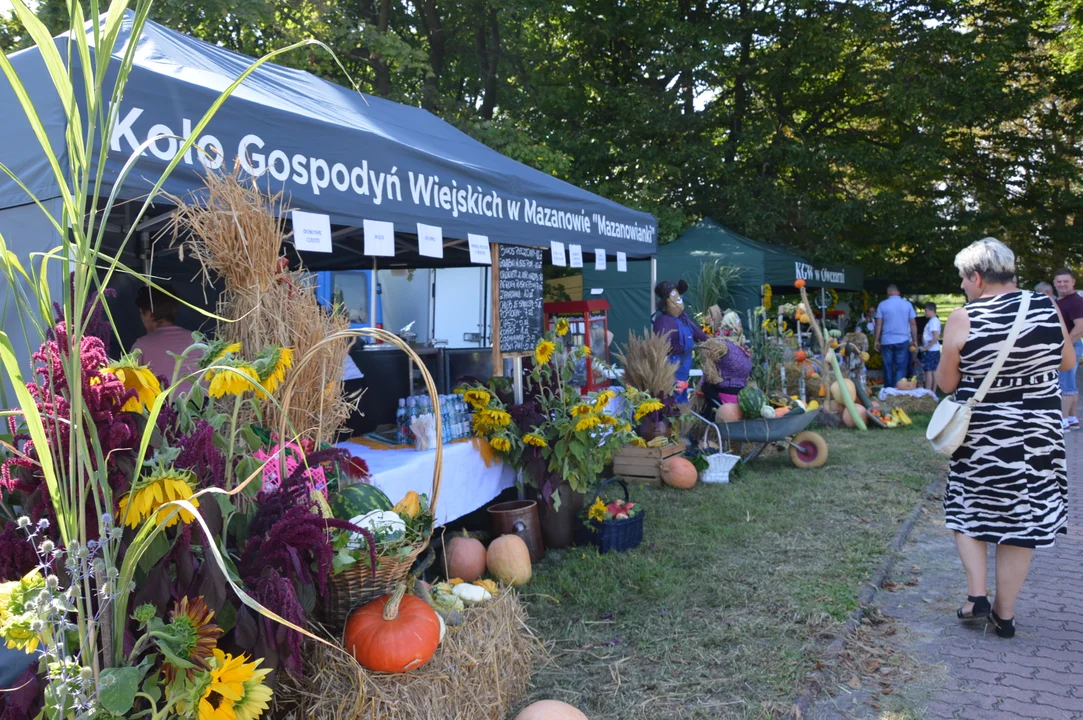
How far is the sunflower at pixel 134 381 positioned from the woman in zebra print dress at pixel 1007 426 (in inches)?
121

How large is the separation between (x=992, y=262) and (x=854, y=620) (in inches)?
68.5

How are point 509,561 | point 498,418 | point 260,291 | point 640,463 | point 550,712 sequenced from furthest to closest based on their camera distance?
point 640,463 → point 498,418 → point 509,561 → point 260,291 → point 550,712

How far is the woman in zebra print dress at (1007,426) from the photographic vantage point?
335cm

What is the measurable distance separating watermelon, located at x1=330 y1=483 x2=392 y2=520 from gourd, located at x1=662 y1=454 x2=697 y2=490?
12.9 ft

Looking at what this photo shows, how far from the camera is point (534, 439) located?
4.44 metres

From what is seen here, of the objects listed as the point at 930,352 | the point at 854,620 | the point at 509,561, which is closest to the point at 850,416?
the point at 930,352

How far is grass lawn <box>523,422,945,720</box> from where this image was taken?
10.0 ft

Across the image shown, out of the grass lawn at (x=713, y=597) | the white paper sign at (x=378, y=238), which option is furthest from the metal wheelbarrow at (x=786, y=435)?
the white paper sign at (x=378, y=238)

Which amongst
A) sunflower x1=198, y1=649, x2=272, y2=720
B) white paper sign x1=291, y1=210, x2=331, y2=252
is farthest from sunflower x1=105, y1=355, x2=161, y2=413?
white paper sign x1=291, y1=210, x2=331, y2=252

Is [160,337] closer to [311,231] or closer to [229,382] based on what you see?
[311,231]

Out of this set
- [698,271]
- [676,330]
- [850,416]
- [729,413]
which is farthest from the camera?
[698,271]

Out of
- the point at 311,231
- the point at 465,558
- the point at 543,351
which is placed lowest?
the point at 465,558

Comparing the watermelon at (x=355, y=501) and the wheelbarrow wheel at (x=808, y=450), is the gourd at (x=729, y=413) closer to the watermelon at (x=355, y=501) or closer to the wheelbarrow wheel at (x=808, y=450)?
the wheelbarrow wheel at (x=808, y=450)

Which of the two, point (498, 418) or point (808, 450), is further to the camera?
point (808, 450)
